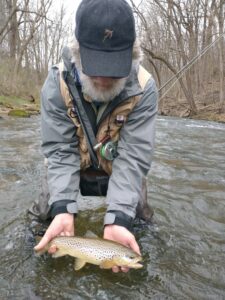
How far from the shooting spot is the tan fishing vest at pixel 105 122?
2912 millimetres

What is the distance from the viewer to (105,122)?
2992 millimetres

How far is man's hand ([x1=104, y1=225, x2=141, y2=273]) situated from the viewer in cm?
259

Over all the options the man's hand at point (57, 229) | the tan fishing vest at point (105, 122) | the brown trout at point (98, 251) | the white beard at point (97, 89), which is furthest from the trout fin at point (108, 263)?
the white beard at point (97, 89)

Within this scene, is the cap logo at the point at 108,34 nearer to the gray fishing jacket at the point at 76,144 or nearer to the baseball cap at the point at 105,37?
the baseball cap at the point at 105,37

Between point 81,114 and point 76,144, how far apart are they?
10.7 inches

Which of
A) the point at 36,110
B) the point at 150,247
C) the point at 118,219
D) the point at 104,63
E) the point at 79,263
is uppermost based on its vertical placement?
the point at 104,63

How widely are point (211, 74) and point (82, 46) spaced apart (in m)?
33.3

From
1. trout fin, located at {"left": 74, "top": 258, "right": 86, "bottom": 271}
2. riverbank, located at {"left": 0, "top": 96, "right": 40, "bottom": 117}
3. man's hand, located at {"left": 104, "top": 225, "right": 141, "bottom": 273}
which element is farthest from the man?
riverbank, located at {"left": 0, "top": 96, "right": 40, "bottom": 117}

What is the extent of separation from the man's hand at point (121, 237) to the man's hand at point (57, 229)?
241mm

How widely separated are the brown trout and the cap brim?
986 millimetres

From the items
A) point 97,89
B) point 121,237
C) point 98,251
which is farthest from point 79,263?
point 97,89

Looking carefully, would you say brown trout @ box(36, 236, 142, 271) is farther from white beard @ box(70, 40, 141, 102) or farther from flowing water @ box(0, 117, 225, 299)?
white beard @ box(70, 40, 141, 102)

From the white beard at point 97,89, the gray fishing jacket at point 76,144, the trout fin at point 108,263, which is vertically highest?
the white beard at point 97,89

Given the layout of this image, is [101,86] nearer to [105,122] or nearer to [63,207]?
[105,122]
